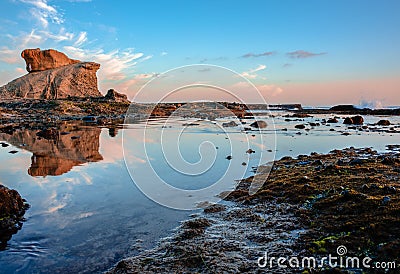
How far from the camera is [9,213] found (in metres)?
9.20

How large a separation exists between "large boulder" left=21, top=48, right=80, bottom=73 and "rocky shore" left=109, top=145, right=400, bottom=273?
194083 mm

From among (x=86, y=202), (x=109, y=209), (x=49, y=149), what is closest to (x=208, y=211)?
(x=109, y=209)

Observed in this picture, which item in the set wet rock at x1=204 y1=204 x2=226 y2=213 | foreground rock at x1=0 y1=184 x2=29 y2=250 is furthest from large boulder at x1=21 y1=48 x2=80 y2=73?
wet rock at x1=204 y1=204 x2=226 y2=213

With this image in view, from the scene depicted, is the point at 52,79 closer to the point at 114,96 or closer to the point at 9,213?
the point at 114,96

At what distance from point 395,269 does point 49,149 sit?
80.2 ft

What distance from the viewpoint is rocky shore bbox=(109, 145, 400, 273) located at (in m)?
6.17

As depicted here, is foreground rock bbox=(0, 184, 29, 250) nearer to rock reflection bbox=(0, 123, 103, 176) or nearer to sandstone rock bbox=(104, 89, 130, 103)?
rock reflection bbox=(0, 123, 103, 176)

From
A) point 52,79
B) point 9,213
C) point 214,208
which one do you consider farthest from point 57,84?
point 214,208

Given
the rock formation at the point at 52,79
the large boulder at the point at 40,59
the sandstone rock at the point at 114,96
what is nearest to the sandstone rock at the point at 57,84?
the rock formation at the point at 52,79

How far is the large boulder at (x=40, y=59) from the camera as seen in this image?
16925 cm

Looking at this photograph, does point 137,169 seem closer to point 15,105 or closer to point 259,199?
point 259,199

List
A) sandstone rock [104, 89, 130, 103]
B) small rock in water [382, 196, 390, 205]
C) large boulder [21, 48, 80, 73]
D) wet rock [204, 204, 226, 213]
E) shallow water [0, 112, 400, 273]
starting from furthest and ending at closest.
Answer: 1. large boulder [21, 48, 80, 73]
2. sandstone rock [104, 89, 130, 103]
3. wet rock [204, 204, 226, 213]
4. small rock in water [382, 196, 390, 205]
5. shallow water [0, 112, 400, 273]

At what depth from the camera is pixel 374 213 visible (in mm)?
7500

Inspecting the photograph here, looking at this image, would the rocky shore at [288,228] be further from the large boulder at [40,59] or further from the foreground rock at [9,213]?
the large boulder at [40,59]
